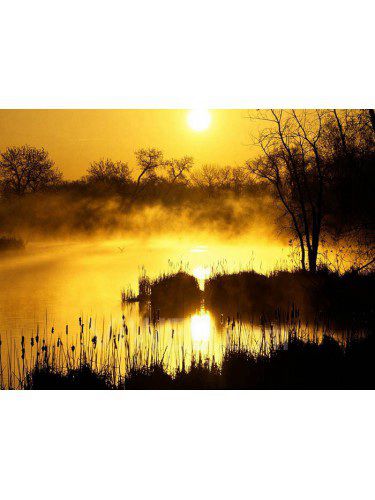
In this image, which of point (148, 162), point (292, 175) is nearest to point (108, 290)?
point (148, 162)

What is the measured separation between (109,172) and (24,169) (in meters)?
0.61

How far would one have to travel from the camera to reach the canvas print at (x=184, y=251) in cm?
404

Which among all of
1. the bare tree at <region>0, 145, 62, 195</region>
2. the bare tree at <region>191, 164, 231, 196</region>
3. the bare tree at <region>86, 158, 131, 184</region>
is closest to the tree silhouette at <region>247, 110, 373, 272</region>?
the bare tree at <region>191, 164, 231, 196</region>

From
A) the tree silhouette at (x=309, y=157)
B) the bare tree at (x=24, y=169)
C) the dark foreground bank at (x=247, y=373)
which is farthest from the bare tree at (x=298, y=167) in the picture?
the bare tree at (x=24, y=169)

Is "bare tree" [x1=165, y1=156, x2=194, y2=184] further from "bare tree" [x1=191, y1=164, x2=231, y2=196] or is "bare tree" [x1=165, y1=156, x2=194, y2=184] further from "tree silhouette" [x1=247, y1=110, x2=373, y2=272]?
"tree silhouette" [x1=247, y1=110, x2=373, y2=272]

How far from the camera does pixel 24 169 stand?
4211mm

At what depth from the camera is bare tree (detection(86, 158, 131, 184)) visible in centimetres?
421

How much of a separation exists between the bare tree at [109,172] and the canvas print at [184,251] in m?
0.01

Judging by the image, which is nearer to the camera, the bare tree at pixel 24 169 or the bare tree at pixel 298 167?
the bare tree at pixel 24 169

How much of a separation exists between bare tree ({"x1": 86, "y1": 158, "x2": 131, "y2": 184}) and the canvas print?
0.01m

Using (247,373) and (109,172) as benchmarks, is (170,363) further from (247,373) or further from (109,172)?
(109,172)

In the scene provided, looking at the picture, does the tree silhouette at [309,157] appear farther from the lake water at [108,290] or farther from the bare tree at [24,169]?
the bare tree at [24,169]

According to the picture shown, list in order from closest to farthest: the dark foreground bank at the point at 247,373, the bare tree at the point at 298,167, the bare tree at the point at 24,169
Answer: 1. the dark foreground bank at the point at 247,373
2. the bare tree at the point at 24,169
3. the bare tree at the point at 298,167
